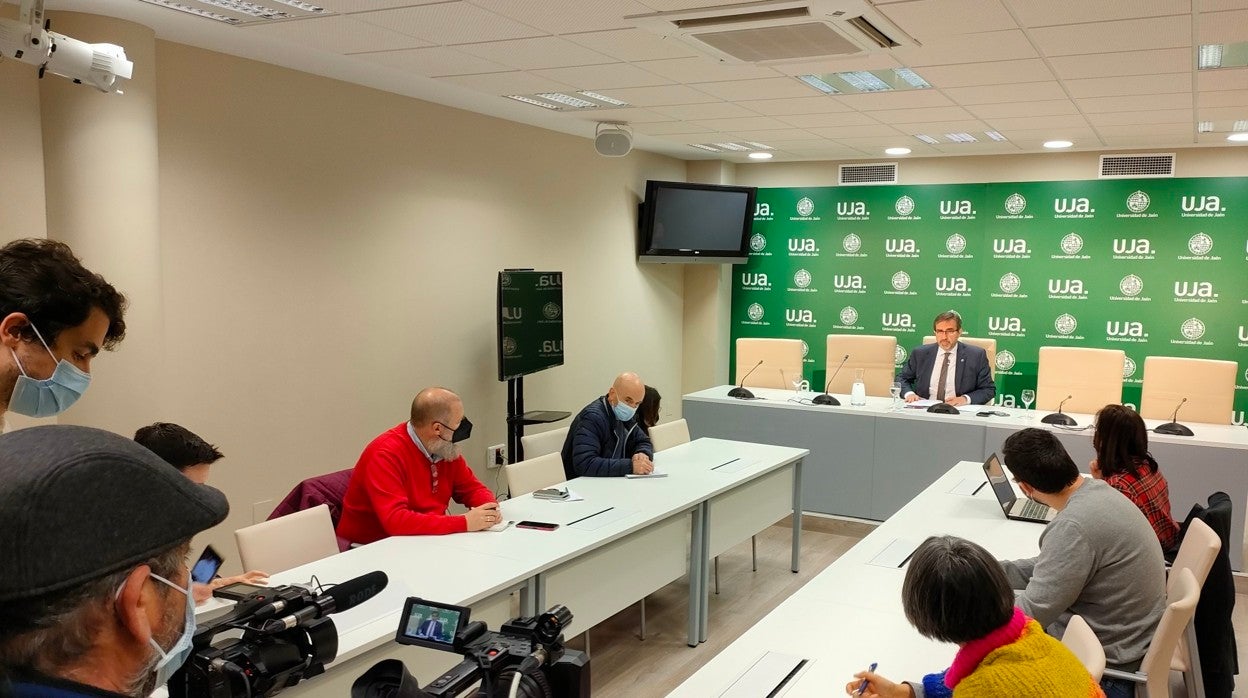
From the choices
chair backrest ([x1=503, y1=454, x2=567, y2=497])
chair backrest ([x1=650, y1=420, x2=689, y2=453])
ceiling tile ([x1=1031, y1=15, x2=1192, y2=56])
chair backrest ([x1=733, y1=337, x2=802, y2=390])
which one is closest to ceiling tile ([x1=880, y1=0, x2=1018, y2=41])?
ceiling tile ([x1=1031, y1=15, x2=1192, y2=56])

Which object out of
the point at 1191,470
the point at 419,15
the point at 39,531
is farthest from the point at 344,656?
the point at 1191,470

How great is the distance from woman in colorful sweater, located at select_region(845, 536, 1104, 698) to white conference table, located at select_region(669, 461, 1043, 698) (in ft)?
1.54

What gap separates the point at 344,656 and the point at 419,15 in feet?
8.05

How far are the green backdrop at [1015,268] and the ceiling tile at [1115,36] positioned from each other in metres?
4.12

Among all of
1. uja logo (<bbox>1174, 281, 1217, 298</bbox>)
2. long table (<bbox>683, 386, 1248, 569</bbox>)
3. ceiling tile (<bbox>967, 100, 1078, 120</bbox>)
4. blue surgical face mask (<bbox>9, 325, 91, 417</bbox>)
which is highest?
ceiling tile (<bbox>967, 100, 1078, 120</bbox>)

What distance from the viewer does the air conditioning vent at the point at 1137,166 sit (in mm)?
7266

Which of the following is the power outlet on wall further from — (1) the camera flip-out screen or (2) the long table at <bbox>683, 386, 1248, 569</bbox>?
(1) the camera flip-out screen

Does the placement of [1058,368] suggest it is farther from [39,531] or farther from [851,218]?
[39,531]

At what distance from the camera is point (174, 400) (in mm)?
4402

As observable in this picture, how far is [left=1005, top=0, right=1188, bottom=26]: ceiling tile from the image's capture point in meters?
3.20

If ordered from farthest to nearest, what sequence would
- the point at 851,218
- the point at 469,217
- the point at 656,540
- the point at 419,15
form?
the point at 851,218
the point at 469,217
the point at 656,540
the point at 419,15

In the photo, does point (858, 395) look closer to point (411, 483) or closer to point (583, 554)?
point (583, 554)

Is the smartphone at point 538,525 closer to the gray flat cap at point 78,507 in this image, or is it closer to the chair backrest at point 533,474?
the chair backrest at point 533,474

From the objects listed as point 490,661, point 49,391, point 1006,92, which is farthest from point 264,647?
point 1006,92
